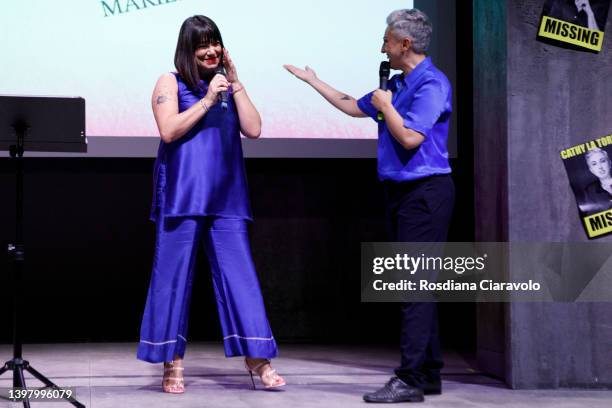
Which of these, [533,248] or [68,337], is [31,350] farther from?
[533,248]

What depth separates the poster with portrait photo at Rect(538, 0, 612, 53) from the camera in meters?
3.70

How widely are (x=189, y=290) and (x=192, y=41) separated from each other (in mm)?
949

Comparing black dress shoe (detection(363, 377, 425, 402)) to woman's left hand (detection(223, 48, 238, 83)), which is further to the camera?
woman's left hand (detection(223, 48, 238, 83))

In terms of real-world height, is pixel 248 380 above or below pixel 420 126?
below

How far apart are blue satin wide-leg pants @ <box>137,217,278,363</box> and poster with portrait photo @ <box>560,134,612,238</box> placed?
1.33 m

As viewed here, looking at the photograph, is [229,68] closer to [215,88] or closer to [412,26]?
[215,88]

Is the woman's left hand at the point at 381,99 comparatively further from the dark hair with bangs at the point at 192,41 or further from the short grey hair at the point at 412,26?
the dark hair with bangs at the point at 192,41

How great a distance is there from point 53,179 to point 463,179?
2.29 meters

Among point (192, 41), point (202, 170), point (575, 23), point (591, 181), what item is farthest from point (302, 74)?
point (591, 181)

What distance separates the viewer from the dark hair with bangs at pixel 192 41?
3453 millimetres

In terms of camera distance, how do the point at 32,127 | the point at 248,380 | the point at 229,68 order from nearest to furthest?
the point at 32,127
the point at 229,68
the point at 248,380

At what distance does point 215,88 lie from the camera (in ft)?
11.0

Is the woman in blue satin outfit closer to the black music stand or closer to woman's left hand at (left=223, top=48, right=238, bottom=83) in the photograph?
woman's left hand at (left=223, top=48, right=238, bottom=83)

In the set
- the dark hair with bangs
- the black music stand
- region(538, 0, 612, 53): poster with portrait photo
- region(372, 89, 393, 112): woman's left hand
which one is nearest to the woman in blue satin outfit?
the dark hair with bangs
